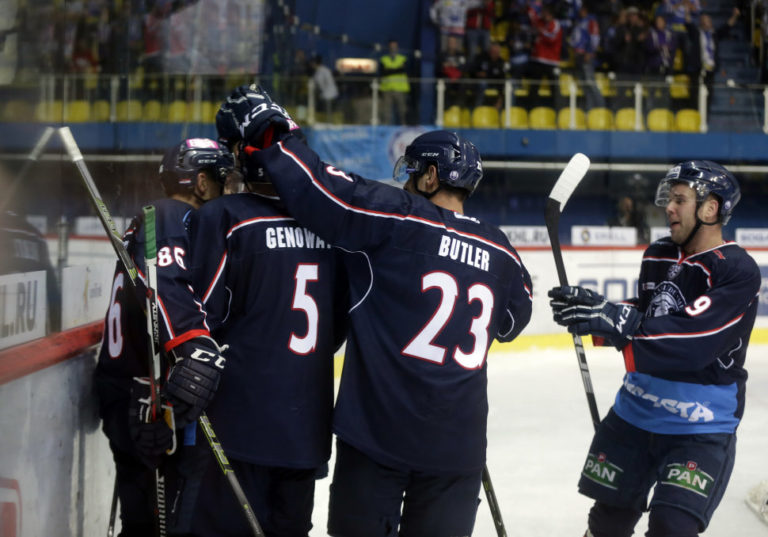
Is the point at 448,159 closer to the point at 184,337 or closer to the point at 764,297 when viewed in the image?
the point at 184,337

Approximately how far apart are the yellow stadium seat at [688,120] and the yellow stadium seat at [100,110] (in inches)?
346

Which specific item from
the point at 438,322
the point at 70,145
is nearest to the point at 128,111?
the point at 70,145

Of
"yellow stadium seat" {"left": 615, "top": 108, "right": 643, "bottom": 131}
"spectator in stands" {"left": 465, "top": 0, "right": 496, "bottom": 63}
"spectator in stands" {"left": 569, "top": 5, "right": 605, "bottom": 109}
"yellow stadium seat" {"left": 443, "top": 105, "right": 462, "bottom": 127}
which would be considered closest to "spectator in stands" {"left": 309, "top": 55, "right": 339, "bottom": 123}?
"yellow stadium seat" {"left": 443, "top": 105, "right": 462, "bottom": 127}

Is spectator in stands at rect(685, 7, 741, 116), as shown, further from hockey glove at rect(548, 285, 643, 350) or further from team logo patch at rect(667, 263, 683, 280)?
hockey glove at rect(548, 285, 643, 350)

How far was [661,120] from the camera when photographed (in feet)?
33.8

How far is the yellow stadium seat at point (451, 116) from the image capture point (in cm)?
964

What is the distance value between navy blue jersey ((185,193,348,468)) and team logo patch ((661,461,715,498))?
887 mm

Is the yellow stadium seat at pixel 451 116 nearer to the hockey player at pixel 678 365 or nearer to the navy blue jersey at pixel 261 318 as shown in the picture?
the hockey player at pixel 678 365

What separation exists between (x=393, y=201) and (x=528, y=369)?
4436 mm

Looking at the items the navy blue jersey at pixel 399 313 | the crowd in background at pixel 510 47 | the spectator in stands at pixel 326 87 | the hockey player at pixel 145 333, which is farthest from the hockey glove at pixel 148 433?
the spectator in stands at pixel 326 87

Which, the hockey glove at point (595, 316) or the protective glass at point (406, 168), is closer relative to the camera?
the protective glass at point (406, 168)

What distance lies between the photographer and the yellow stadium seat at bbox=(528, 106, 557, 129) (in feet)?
33.4

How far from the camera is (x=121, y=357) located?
221 centimetres

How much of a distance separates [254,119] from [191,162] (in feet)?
1.78
